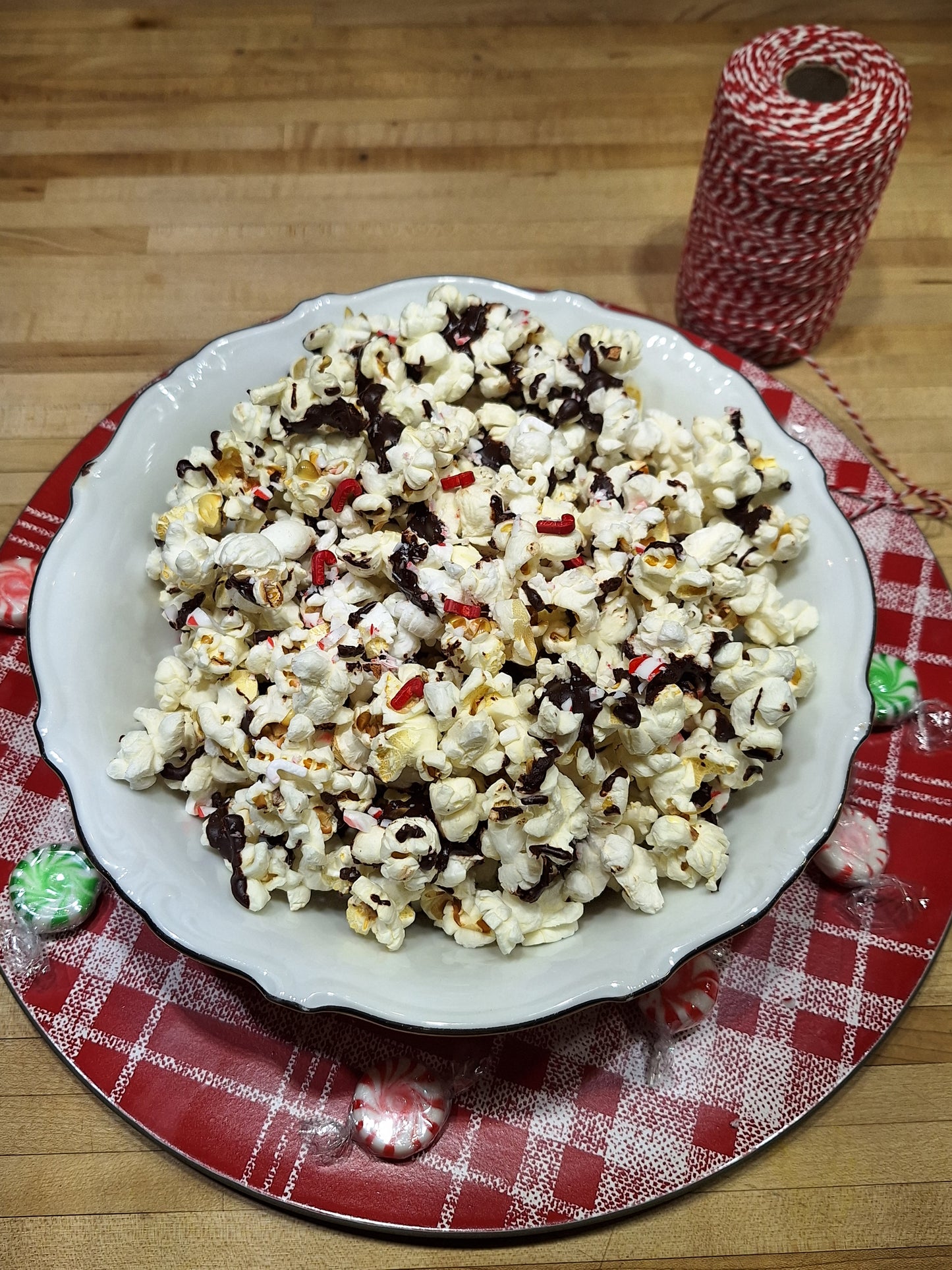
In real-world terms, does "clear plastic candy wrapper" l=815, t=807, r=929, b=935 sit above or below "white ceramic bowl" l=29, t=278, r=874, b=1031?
below

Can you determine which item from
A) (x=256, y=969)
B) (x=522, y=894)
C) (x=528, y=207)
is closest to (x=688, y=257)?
(x=528, y=207)

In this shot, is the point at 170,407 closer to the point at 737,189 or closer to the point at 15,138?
the point at 737,189

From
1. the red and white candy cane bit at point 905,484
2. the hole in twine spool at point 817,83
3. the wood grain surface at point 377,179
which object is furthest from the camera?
the wood grain surface at point 377,179

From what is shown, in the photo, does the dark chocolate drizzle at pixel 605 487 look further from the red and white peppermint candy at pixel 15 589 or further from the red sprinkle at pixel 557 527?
the red and white peppermint candy at pixel 15 589

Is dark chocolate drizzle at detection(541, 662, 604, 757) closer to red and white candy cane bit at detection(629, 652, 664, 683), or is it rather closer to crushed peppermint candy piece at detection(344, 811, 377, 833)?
red and white candy cane bit at detection(629, 652, 664, 683)

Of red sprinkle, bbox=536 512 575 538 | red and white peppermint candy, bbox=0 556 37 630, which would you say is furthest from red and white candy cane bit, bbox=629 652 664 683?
red and white peppermint candy, bbox=0 556 37 630

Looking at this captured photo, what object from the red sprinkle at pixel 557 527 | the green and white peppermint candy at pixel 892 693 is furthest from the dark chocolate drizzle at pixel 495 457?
the green and white peppermint candy at pixel 892 693
